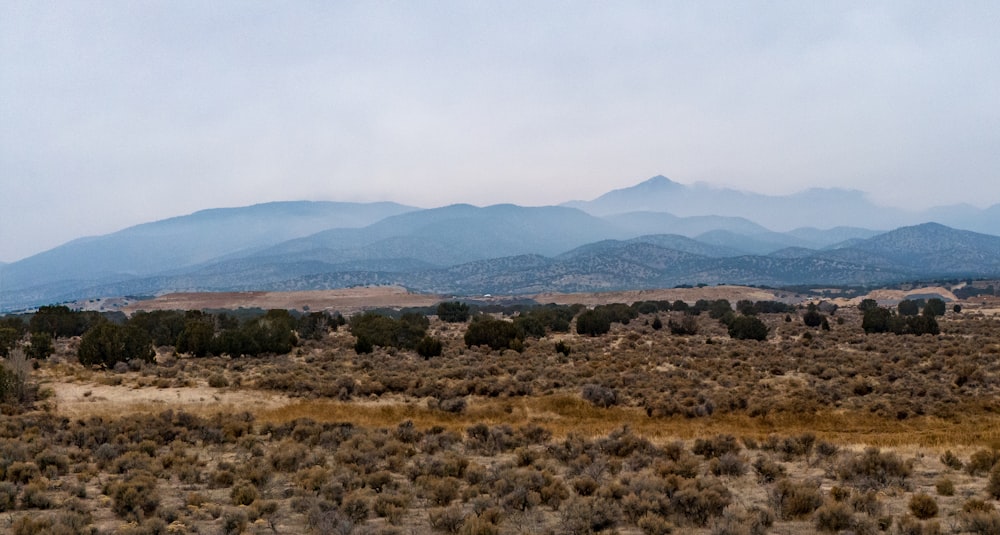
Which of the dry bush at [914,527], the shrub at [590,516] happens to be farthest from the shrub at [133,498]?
the dry bush at [914,527]

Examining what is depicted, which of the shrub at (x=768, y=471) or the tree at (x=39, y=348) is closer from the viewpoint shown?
the shrub at (x=768, y=471)

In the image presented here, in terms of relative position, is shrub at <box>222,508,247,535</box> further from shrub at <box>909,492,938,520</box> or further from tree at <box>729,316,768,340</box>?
tree at <box>729,316,768,340</box>

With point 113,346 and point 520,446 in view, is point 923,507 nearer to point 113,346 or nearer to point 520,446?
point 520,446

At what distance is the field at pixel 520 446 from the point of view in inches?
438

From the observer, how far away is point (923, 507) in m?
10.8

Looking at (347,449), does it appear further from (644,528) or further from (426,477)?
(644,528)

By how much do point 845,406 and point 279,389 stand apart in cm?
2361

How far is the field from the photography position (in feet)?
36.5

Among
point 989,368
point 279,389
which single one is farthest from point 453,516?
point 989,368

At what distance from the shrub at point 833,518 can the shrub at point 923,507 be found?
1.40 meters

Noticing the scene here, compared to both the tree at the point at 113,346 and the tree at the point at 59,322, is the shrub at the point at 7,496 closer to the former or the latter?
the tree at the point at 113,346

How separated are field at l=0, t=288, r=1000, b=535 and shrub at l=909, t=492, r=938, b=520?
31 millimetres

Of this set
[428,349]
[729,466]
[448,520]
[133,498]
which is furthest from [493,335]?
[448,520]

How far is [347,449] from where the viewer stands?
15680mm
